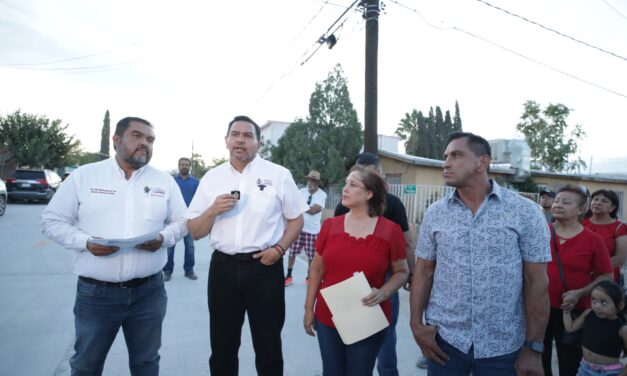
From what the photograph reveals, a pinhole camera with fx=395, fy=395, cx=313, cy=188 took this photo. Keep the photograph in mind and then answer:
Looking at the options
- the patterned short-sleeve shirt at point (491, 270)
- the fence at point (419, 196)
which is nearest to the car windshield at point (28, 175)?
the fence at point (419, 196)

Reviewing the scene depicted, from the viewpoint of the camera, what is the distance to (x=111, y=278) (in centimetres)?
254

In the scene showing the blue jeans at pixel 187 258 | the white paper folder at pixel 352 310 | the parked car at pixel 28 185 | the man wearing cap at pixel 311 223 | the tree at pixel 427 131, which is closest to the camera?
the white paper folder at pixel 352 310

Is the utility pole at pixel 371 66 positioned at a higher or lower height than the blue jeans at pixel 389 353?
higher

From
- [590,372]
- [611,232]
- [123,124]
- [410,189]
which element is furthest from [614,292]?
[410,189]

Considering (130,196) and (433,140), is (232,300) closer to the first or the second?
(130,196)

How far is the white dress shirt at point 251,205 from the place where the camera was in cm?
280

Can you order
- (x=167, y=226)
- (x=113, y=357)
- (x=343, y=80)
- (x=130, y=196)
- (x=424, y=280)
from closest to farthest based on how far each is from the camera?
(x=424, y=280), (x=130, y=196), (x=167, y=226), (x=113, y=357), (x=343, y=80)

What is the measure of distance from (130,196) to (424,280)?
1979mm

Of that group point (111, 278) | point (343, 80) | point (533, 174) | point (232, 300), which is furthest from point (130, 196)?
point (533, 174)

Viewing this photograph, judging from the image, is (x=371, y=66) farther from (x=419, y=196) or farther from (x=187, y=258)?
(x=187, y=258)

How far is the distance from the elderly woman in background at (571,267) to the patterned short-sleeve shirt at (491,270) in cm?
114

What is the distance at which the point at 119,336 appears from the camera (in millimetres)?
4184

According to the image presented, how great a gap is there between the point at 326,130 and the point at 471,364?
15.8 m

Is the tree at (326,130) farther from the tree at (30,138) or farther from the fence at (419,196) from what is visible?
the tree at (30,138)
